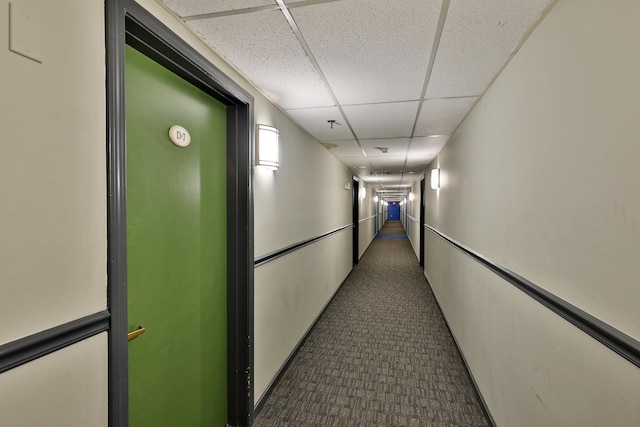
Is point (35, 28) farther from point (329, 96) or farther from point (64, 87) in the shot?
point (329, 96)

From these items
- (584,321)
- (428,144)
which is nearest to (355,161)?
(428,144)

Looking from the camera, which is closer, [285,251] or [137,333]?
[137,333]

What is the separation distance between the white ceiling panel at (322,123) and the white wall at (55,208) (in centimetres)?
169

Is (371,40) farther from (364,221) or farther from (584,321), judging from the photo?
(364,221)

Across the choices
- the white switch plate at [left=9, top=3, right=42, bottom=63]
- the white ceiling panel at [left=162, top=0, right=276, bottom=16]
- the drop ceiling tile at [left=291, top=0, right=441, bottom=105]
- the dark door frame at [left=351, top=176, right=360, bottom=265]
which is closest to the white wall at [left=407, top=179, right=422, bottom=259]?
the dark door frame at [left=351, top=176, right=360, bottom=265]

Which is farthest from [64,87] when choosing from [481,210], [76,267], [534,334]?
[481,210]

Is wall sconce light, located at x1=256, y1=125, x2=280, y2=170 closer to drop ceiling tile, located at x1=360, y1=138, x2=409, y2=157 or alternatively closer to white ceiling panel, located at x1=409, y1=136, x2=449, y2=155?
drop ceiling tile, located at x1=360, y1=138, x2=409, y2=157

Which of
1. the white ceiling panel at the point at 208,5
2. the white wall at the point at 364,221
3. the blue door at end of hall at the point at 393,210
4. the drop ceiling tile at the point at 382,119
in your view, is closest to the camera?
the white ceiling panel at the point at 208,5

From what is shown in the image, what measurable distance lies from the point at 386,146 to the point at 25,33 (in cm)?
349

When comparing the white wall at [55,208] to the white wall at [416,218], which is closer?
the white wall at [55,208]

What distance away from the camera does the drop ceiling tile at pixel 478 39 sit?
1.14 metres

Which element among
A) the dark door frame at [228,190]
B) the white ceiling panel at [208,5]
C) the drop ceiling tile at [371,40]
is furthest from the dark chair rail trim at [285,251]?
the white ceiling panel at [208,5]

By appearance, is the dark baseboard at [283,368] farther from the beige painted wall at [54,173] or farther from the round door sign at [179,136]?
the round door sign at [179,136]

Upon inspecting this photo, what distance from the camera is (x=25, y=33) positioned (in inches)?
28.6
